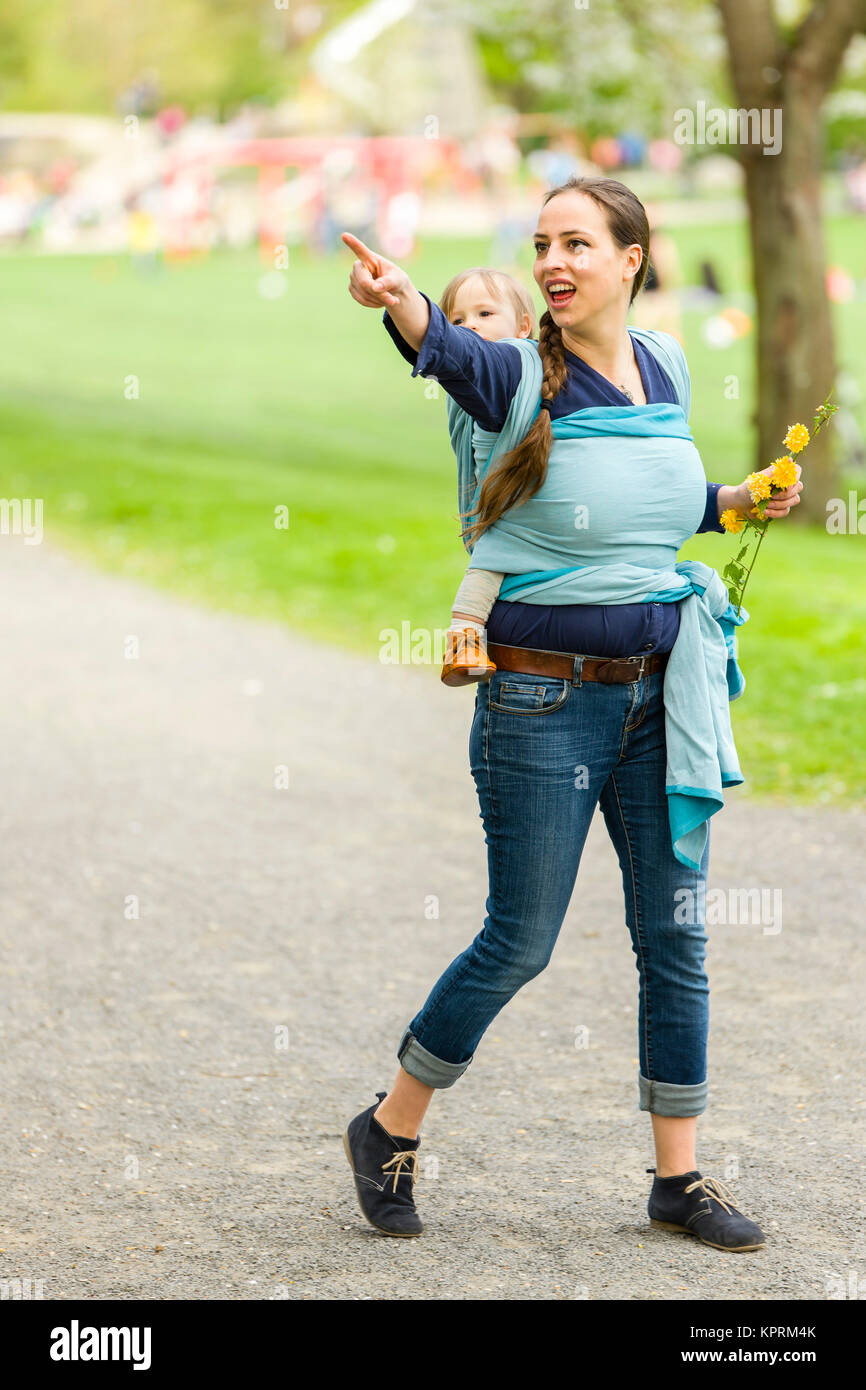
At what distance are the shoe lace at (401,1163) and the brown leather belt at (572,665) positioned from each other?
1004mm

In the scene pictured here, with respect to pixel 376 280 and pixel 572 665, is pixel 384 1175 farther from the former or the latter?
pixel 376 280

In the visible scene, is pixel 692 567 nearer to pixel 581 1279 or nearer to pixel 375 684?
pixel 581 1279

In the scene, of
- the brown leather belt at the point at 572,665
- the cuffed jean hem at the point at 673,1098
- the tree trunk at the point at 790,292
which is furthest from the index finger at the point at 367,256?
Answer: the tree trunk at the point at 790,292

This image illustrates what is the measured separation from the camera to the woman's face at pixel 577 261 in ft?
10.3

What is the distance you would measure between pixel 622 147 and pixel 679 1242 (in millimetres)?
57421

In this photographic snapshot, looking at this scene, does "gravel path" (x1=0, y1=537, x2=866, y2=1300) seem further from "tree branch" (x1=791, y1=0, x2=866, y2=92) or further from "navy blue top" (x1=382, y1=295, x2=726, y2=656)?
"tree branch" (x1=791, y1=0, x2=866, y2=92)

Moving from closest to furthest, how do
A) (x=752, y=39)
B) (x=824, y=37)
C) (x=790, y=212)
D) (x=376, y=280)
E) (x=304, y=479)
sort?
(x=376, y=280) < (x=824, y=37) < (x=752, y=39) < (x=790, y=212) < (x=304, y=479)

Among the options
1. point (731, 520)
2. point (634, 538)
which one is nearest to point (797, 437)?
point (731, 520)

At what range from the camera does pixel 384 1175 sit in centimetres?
351

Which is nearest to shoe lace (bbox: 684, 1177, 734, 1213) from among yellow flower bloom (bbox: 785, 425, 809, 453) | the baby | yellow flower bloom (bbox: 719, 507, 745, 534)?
the baby

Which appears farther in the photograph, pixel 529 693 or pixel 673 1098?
pixel 673 1098

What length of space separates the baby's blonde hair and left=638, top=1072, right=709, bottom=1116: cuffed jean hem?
149 cm

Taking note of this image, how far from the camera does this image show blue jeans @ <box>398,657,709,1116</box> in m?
3.28

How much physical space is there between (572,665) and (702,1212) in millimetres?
1089
